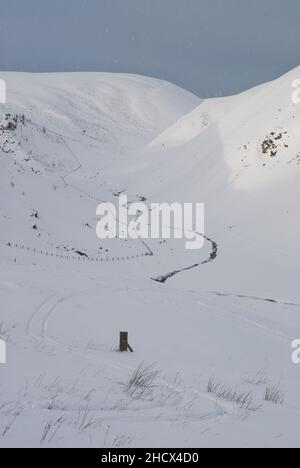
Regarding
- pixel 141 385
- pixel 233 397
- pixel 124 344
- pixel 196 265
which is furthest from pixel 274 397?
pixel 196 265

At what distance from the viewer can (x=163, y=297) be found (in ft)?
46.3

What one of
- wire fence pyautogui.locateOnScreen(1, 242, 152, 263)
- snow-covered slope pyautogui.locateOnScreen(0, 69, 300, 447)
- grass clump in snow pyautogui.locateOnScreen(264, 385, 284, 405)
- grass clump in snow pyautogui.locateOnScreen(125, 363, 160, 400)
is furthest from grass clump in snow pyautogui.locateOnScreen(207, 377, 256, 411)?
wire fence pyautogui.locateOnScreen(1, 242, 152, 263)

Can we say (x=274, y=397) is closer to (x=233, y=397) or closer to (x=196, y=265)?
(x=233, y=397)

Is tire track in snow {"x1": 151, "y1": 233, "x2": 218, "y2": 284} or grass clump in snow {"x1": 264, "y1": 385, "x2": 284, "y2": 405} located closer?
grass clump in snow {"x1": 264, "y1": 385, "x2": 284, "y2": 405}

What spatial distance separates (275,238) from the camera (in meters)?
25.5

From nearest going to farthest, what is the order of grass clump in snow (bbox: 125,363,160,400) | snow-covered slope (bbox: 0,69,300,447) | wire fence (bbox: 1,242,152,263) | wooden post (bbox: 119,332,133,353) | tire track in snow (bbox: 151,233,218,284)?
snow-covered slope (bbox: 0,69,300,447)
grass clump in snow (bbox: 125,363,160,400)
wooden post (bbox: 119,332,133,353)
tire track in snow (bbox: 151,233,218,284)
wire fence (bbox: 1,242,152,263)

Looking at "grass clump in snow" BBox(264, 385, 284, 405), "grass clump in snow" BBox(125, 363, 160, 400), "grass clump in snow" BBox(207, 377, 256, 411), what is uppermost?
"grass clump in snow" BBox(125, 363, 160, 400)

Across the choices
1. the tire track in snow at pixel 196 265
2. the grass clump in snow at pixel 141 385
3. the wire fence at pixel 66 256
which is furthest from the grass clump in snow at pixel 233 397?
the wire fence at pixel 66 256

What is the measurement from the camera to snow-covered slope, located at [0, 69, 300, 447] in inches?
190

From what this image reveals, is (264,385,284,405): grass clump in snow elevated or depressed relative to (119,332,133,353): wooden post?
depressed

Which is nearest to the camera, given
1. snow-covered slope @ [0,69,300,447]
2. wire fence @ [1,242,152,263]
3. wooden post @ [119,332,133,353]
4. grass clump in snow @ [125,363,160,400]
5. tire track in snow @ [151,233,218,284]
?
snow-covered slope @ [0,69,300,447]

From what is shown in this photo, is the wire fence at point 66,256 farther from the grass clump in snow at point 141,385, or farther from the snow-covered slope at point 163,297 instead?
the grass clump in snow at point 141,385

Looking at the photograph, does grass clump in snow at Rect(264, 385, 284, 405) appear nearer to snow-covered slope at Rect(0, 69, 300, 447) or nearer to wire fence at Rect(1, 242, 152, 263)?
snow-covered slope at Rect(0, 69, 300, 447)

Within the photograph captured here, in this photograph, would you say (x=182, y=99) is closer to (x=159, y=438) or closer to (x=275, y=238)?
(x=275, y=238)
